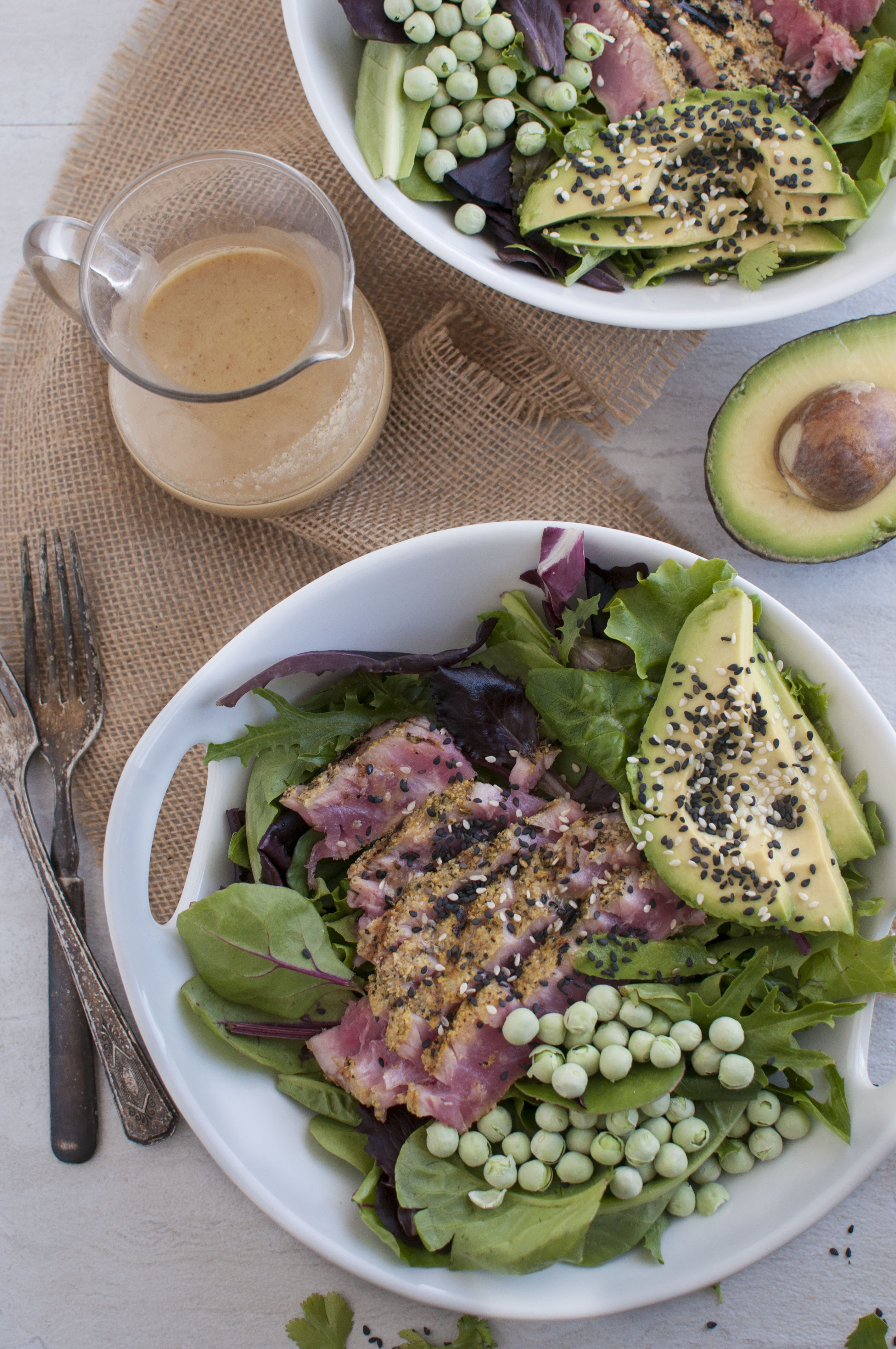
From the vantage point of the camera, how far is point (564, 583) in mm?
1646

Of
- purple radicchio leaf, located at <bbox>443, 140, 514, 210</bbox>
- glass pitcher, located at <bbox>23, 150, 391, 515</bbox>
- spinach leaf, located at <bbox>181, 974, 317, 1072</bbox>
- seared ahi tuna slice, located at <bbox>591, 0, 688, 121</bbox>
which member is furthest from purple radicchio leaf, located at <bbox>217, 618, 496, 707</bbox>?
seared ahi tuna slice, located at <bbox>591, 0, 688, 121</bbox>

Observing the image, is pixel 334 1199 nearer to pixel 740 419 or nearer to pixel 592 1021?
pixel 592 1021

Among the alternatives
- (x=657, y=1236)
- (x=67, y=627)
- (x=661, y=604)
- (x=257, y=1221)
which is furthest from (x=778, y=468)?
(x=257, y=1221)

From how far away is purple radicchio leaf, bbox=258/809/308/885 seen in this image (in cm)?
169

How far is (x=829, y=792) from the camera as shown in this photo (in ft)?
5.20

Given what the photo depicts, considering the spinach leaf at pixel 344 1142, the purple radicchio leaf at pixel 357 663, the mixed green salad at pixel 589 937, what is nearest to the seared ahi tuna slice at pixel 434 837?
the mixed green salad at pixel 589 937

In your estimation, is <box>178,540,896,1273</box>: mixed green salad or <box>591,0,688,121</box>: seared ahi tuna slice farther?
<box>591,0,688,121</box>: seared ahi tuna slice

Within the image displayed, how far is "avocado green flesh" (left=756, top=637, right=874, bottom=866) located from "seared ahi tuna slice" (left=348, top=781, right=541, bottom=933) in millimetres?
450

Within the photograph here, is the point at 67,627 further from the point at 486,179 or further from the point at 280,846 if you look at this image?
the point at 486,179

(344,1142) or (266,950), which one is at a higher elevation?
(266,950)

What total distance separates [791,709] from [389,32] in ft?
4.78

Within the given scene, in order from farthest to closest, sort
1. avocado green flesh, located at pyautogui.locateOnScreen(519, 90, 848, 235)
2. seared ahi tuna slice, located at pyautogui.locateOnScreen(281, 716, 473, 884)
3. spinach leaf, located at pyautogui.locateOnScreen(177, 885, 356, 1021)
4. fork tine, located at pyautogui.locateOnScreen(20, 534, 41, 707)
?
fork tine, located at pyautogui.locateOnScreen(20, 534, 41, 707) → avocado green flesh, located at pyautogui.locateOnScreen(519, 90, 848, 235) → seared ahi tuna slice, located at pyautogui.locateOnScreen(281, 716, 473, 884) → spinach leaf, located at pyautogui.locateOnScreen(177, 885, 356, 1021)

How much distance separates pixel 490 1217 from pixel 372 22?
6.87 feet

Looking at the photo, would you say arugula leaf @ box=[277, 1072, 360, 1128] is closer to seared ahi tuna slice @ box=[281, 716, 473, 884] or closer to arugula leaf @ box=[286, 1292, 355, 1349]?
seared ahi tuna slice @ box=[281, 716, 473, 884]
